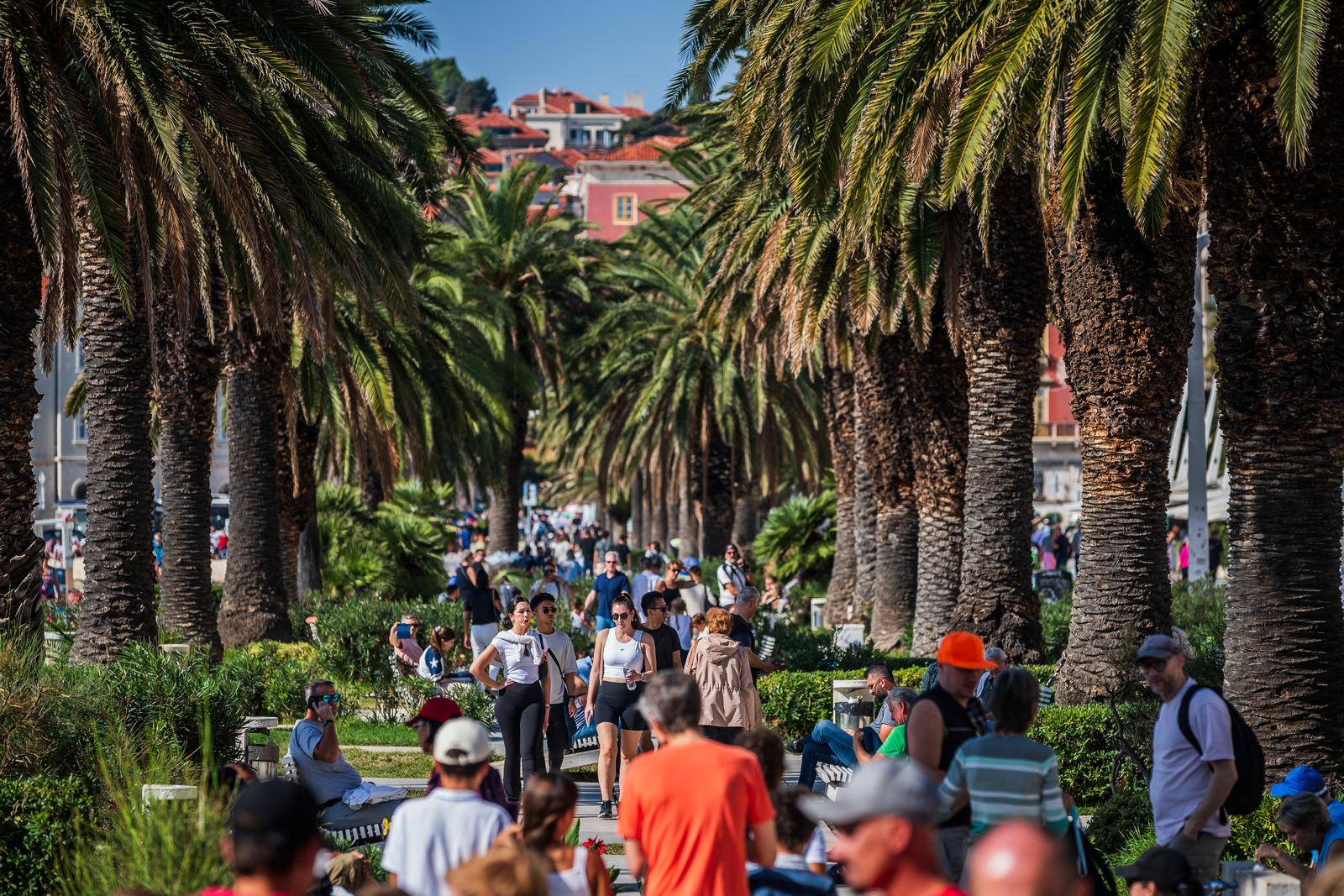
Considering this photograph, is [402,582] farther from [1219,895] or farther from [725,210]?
[1219,895]

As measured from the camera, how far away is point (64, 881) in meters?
7.85

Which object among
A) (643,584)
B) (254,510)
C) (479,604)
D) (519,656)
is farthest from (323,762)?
(254,510)

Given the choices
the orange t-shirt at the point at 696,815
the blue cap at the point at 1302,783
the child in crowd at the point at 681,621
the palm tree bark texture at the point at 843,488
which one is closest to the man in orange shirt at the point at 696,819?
the orange t-shirt at the point at 696,815

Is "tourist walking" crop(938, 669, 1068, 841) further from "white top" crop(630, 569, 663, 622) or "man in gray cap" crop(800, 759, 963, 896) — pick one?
"white top" crop(630, 569, 663, 622)

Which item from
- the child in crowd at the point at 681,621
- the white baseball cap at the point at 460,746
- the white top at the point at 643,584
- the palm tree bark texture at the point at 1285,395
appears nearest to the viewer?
the white baseball cap at the point at 460,746

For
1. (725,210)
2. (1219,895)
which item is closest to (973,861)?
(1219,895)

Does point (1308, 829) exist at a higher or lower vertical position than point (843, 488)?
lower

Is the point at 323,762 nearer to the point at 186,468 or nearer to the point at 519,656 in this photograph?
the point at 519,656

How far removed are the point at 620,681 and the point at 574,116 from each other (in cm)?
16424

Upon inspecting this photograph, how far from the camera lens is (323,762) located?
9.51m

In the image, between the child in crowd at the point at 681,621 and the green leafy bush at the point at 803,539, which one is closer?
the child in crowd at the point at 681,621

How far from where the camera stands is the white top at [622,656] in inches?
442

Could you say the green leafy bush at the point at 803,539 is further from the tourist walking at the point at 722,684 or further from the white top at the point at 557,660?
the tourist walking at the point at 722,684

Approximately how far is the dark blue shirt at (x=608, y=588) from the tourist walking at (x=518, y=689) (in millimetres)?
4581
